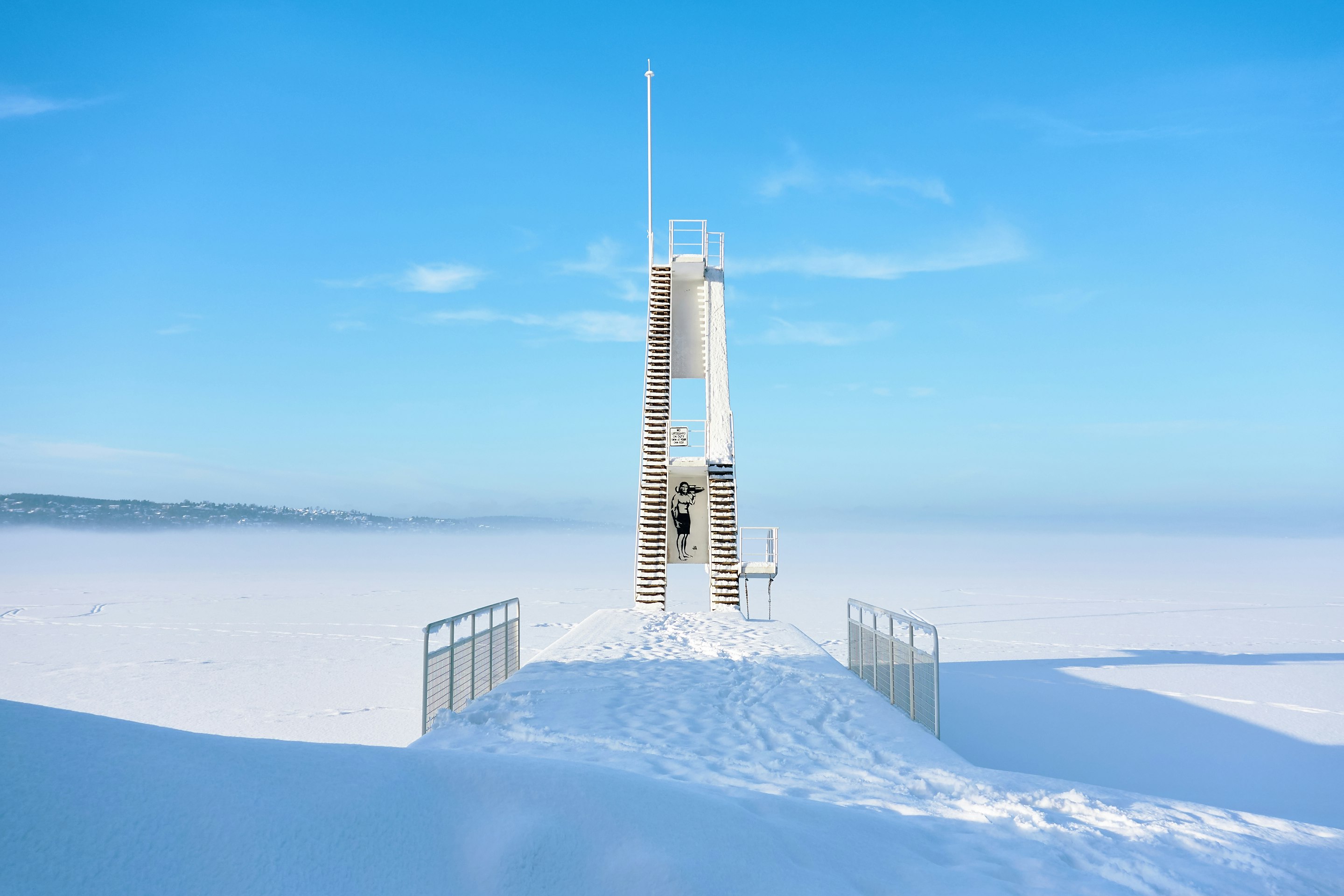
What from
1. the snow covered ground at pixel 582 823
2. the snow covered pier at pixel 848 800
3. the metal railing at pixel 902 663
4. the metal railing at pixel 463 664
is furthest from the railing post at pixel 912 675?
the metal railing at pixel 463 664

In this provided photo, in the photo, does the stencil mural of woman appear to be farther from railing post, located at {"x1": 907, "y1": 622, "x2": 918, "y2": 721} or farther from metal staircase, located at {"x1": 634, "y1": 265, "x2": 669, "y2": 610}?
railing post, located at {"x1": 907, "y1": 622, "x2": 918, "y2": 721}

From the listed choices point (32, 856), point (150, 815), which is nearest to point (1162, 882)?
point (150, 815)

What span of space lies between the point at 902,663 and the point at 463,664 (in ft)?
15.3

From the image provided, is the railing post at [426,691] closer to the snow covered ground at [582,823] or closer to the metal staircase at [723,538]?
the snow covered ground at [582,823]

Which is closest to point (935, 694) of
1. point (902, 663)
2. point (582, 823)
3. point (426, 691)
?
point (902, 663)

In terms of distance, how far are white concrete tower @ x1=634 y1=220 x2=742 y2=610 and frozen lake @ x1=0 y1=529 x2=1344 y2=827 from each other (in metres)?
3.19

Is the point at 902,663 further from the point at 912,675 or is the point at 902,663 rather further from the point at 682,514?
the point at 682,514

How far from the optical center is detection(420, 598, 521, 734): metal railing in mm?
7625

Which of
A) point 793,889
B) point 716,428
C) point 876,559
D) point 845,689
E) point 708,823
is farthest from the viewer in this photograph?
point 876,559

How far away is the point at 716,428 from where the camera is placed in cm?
1884

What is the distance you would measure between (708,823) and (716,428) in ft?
49.8

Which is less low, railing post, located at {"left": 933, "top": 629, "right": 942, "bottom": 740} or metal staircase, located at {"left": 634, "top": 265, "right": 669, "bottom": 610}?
metal staircase, located at {"left": 634, "top": 265, "right": 669, "bottom": 610}

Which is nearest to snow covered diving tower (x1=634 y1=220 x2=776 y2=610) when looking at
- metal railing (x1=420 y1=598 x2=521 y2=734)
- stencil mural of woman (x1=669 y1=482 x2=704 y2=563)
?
stencil mural of woman (x1=669 y1=482 x2=704 y2=563)

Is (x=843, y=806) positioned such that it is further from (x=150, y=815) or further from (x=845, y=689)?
(x=845, y=689)
